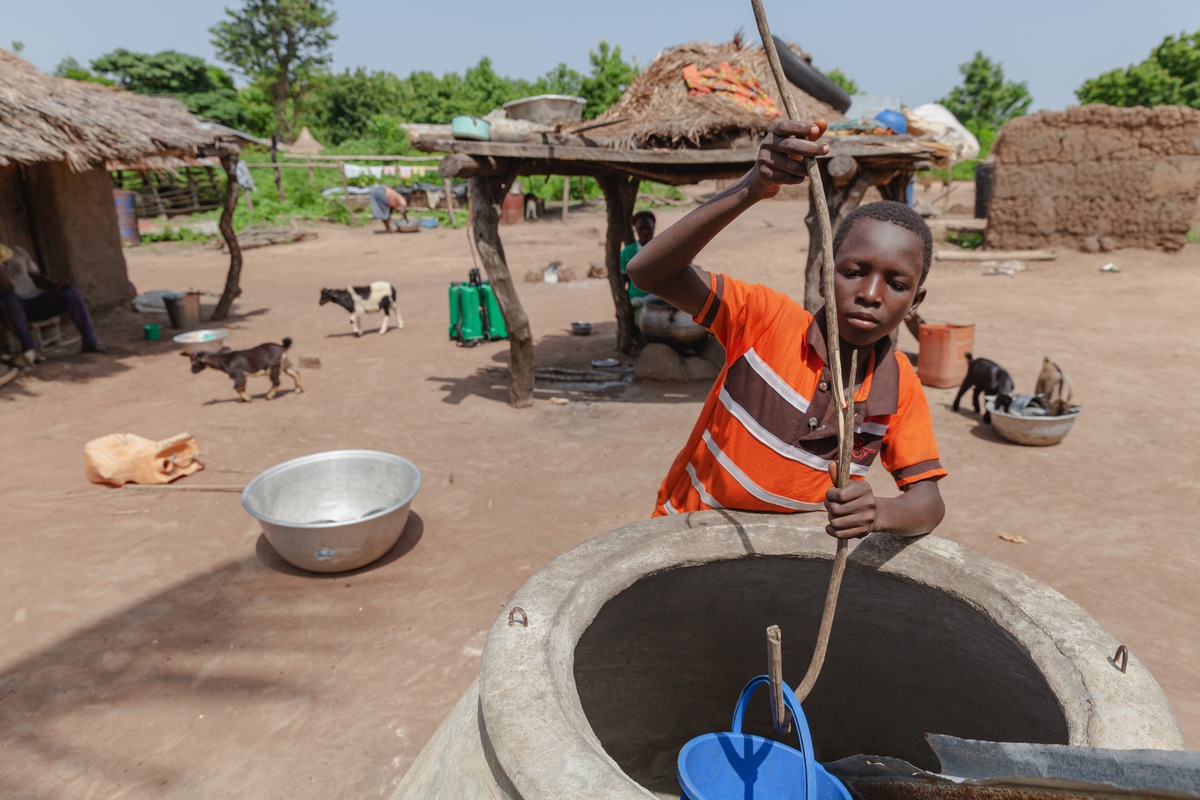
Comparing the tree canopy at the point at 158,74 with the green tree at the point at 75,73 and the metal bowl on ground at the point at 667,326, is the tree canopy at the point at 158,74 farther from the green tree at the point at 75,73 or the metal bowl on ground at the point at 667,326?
the metal bowl on ground at the point at 667,326

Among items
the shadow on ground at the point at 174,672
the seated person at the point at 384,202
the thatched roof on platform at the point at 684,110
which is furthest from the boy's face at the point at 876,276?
the seated person at the point at 384,202

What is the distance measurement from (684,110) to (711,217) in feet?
17.7

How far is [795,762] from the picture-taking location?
135cm

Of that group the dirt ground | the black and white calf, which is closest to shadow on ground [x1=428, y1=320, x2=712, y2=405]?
the dirt ground

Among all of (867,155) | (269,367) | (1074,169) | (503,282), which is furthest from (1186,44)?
(269,367)

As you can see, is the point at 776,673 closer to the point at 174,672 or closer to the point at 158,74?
the point at 174,672

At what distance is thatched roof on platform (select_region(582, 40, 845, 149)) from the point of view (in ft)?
19.8

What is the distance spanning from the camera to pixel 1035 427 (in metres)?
5.26

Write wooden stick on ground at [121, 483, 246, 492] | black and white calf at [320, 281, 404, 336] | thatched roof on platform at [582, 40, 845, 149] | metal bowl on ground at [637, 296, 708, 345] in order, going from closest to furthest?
wooden stick on ground at [121, 483, 246, 492]
thatched roof on platform at [582, 40, 845, 149]
metal bowl on ground at [637, 296, 708, 345]
black and white calf at [320, 281, 404, 336]

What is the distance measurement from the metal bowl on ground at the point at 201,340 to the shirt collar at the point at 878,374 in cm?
725

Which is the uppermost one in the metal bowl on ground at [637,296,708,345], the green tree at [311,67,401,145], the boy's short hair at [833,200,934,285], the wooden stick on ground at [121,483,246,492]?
the green tree at [311,67,401,145]

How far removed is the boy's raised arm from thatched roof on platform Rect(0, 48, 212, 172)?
302 inches

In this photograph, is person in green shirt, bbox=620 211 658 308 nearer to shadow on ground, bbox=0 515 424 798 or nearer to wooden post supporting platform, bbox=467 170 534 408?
wooden post supporting platform, bbox=467 170 534 408

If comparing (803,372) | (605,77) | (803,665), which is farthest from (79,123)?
(605,77)
